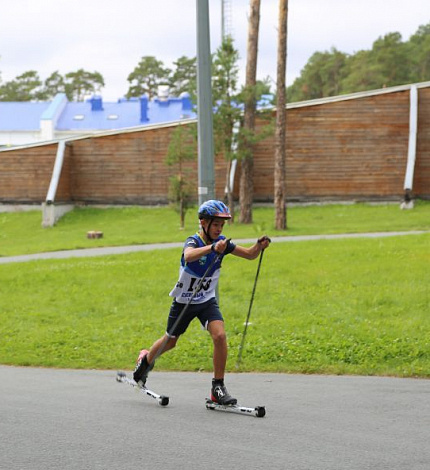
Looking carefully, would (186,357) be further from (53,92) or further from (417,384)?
(53,92)

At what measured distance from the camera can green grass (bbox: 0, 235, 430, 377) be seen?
1106 centimetres

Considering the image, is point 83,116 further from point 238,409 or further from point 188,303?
point 238,409

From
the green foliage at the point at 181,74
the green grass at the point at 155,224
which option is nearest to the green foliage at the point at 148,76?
the green foliage at the point at 181,74

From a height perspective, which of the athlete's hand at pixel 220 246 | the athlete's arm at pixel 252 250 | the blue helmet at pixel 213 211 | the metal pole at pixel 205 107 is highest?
the metal pole at pixel 205 107

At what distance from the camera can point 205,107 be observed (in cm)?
1223

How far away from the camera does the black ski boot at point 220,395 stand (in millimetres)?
7566

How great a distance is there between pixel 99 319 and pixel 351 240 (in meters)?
10.6

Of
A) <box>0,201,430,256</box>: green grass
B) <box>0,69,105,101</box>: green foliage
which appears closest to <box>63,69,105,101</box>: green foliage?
<box>0,69,105,101</box>: green foliage

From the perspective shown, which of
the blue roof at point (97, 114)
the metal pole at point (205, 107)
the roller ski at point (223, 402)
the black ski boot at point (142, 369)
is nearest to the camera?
the roller ski at point (223, 402)

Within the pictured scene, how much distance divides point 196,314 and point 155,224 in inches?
1219

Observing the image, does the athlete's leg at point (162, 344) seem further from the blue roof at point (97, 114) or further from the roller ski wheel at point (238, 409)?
the blue roof at point (97, 114)

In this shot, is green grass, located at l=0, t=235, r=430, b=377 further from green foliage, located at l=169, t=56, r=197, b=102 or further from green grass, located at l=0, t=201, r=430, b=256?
green foliage, located at l=169, t=56, r=197, b=102

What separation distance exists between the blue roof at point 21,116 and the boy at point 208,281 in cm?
8236

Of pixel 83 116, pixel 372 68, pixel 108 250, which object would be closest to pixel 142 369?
pixel 108 250
